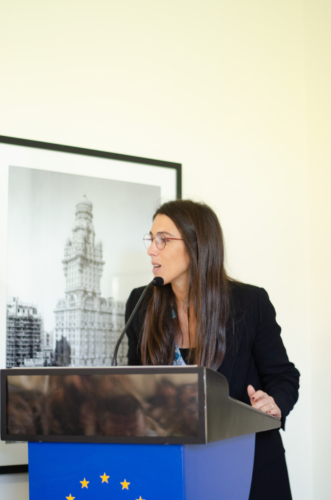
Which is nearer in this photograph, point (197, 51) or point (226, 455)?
point (226, 455)

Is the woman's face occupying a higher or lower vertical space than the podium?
higher

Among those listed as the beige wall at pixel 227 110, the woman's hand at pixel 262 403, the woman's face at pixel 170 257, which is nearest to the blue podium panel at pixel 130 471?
the woman's hand at pixel 262 403

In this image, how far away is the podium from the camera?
2.52 feet

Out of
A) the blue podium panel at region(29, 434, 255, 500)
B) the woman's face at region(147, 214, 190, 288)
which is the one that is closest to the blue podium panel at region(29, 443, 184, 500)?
the blue podium panel at region(29, 434, 255, 500)

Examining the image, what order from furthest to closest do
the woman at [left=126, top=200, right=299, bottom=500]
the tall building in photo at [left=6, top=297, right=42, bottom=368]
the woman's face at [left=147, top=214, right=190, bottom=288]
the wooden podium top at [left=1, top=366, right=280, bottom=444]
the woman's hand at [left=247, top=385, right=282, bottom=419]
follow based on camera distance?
the tall building in photo at [left=6, top=297, right=42, bottom=368], the woman's face at [left=147, top=214, right=190, bottom=288], the woman at [left=126, top=200, right=299, bottom=500], the woman's hand at [left=247, top=385, right=282, bottom=419], the wooden podium top at [left=1, top=366, right=280, bottom=444]

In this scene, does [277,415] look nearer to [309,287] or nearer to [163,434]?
[163,434]

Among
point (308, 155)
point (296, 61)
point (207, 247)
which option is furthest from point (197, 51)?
point (207, 247)

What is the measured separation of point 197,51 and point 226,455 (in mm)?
1804

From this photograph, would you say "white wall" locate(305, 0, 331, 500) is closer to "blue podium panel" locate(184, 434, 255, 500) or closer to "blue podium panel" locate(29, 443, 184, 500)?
"blue podium panel" locate(184, 434, 255, 500)

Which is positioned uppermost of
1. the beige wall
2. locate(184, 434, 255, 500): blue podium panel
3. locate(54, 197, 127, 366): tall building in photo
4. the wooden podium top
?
the beige wall

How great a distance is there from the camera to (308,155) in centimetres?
240

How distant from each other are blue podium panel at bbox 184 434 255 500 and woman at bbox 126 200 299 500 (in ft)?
1.41

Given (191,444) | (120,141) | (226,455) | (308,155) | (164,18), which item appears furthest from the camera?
(308,155)

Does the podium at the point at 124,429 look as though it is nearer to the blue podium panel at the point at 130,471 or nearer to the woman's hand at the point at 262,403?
the blue podium panel at the point at 130,471
